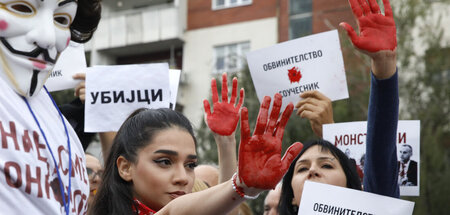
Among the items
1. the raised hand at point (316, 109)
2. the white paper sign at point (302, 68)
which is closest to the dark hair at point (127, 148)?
the raised hand at point (316, 109)

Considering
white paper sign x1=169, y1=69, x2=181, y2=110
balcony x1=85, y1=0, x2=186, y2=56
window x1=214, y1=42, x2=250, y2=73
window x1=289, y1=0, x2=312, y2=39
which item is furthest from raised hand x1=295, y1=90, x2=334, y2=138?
balcony x1=85, y1=0, x2=186, y2=56

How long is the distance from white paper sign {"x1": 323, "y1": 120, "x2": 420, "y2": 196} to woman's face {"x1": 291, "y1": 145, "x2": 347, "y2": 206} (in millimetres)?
269

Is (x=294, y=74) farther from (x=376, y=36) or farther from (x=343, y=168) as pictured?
(x=376, y=36)

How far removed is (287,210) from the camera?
3.64 meters

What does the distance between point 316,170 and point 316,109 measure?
573 millimetres

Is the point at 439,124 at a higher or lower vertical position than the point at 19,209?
lower

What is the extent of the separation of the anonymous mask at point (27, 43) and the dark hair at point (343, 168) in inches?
72.5

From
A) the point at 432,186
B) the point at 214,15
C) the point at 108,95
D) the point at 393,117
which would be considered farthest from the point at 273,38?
the point at 393,117

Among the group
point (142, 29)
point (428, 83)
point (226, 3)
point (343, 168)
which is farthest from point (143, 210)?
point (142, 29)

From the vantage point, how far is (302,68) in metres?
4.20

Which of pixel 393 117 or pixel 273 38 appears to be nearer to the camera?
pixel 393 117

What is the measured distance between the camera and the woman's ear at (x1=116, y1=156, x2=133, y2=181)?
101 inches

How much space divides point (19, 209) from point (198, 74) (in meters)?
17.8

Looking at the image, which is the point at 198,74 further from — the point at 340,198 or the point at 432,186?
the point at 340,198
